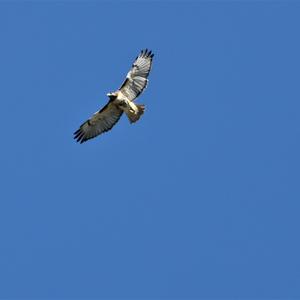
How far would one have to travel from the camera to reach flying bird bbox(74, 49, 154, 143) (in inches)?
993

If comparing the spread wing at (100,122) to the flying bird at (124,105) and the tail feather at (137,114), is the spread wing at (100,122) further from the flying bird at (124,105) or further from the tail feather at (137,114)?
the tail feather at (137,114)

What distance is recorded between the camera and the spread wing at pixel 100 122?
25.9 meters

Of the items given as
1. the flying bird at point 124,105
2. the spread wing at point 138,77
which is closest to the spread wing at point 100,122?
the flying bird at point 124,105

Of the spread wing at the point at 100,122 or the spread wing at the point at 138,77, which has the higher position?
the spread wing at the point at 138,77

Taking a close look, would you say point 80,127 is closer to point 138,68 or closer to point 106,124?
point 106,124

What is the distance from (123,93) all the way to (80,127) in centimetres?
189

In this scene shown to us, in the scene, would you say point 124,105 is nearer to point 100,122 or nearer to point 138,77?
point 138,77

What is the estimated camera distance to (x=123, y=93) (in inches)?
1003

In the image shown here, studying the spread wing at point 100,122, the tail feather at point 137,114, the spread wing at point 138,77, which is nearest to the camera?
the tail feather at point 137,114

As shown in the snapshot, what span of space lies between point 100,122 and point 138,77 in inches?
68.2

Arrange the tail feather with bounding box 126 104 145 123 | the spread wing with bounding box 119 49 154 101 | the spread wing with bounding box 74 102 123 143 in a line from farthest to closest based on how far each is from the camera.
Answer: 1. the spread wing with bounding box 74 102 123 143
2. the spread wing with bounding box 119 49 154 101
3. the tail feather with bounding box 126 104 145 123

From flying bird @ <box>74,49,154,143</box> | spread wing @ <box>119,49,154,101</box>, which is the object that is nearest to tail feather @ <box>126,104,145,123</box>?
flying bird @ <box>74,49,154,143</box>

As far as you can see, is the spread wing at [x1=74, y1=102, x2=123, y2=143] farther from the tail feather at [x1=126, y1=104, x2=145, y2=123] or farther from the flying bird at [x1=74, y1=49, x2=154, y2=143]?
the tail feather at [x1=126, y1=104, x2=145, y2=123]

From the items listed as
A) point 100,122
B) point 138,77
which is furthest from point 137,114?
point 100,122
